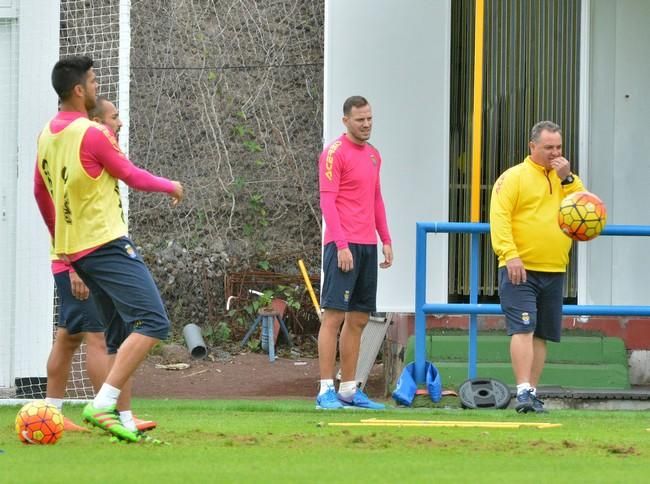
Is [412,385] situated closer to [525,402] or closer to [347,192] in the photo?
[525,402]

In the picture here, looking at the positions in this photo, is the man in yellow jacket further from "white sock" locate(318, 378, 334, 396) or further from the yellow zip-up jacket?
"white sock" locate(318, 378, 334, 396)

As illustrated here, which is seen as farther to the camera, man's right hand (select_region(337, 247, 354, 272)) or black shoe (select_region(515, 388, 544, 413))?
man's right hand (select_region(337, 247, 354, 272))

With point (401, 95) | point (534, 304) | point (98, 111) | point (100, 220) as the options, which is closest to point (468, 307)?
point (534, 304)

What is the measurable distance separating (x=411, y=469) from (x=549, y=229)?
143 inches

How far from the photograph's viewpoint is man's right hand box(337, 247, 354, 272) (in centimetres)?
947

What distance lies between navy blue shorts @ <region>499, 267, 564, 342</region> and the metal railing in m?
0.60

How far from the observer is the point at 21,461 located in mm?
6211

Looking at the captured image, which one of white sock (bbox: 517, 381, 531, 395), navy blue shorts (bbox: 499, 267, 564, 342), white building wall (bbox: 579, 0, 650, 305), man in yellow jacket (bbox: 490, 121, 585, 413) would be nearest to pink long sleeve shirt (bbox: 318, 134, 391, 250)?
man in yellow jacket (bbox: 490, 121, 585, 413)

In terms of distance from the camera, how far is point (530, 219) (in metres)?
9.28

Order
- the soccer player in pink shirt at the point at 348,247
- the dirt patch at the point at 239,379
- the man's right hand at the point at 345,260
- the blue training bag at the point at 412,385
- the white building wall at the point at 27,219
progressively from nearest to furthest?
the man's right hand at the point at 345,260 < the soccer player in pink shirt at the point at 348,247 < the blue training bag at the point at 412,385 < the white building wall at the point at 27,219 < the dirt patch at the point at 239,379

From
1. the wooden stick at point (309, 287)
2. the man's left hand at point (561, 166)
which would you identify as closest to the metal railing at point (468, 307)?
the man's left hand at point (561, 166)

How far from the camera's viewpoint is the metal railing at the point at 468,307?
10.0 meters

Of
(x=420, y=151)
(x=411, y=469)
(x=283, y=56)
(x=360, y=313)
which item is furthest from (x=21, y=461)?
(x=283, y=56)

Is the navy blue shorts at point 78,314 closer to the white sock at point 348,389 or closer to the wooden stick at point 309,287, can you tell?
the white sock at point 348,389
